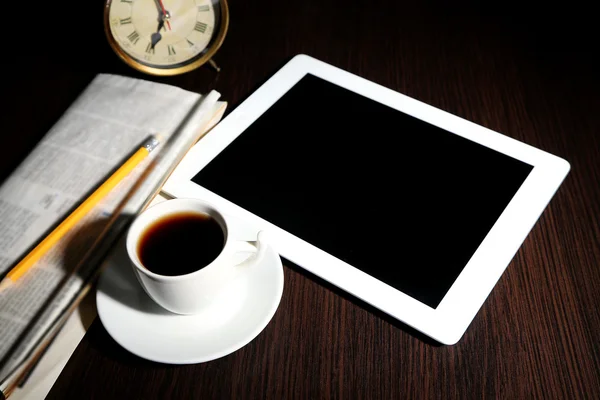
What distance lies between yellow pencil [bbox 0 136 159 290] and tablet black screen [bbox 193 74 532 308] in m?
0.08

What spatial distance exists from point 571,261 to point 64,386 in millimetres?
576

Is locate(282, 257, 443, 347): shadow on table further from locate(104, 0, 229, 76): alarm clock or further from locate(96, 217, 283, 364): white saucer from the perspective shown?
locate(104, 0, 229, 76): alarm clock

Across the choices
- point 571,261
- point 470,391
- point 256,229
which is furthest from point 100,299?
point 571,261

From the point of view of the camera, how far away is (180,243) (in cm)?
54

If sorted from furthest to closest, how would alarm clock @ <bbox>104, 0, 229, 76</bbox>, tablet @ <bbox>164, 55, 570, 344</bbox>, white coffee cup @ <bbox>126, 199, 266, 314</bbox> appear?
1. alarm clock @ <bbox>104, 0, 229, 76</bbox>
2. tablet @ <bbox>164, 55, 570, 344</bbox>
3. white coffee cup @ <bbox>126, 199, 266, 314</bbox>

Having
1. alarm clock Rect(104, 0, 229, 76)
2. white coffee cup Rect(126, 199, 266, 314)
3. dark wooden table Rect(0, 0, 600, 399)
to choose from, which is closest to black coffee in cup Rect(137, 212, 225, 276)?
white coffee cup Rect(126, 199, 266, 314)

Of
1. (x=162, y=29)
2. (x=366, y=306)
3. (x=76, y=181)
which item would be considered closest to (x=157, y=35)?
(x=162, y=29)

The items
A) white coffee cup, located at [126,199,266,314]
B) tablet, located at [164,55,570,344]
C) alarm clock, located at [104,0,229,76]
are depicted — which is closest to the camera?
white coffee cup, located at [126,199,266,314]

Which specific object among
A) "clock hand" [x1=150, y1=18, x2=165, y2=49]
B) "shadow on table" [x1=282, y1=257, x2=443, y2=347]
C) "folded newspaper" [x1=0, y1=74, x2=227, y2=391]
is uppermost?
"clock hand" [x1=150, y1=18, x2=165, y2=49]

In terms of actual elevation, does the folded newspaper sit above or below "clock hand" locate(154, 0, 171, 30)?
below

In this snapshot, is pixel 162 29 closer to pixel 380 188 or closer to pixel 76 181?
pixel 76 181

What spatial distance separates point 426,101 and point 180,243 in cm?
48

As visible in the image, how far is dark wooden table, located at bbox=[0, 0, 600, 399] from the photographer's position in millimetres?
538

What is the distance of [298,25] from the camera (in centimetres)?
98
